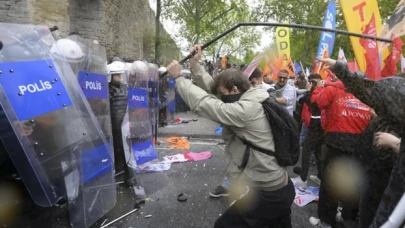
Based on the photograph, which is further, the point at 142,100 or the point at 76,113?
the point at 142,100

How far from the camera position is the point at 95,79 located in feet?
10.9

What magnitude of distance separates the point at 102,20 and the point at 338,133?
399 inches

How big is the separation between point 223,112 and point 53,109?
1.20 m

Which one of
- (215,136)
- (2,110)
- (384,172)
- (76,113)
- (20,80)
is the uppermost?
(20,80)

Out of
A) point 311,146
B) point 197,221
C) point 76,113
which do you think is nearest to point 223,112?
point 76,113

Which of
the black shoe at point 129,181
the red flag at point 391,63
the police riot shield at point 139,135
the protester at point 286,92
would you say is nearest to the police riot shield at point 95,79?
the police riot shield at point 139,135

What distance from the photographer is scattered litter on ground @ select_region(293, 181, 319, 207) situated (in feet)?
13.0

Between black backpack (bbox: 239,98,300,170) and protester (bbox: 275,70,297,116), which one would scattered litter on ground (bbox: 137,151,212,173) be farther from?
black backpack (bbox: 239,98,300,170)

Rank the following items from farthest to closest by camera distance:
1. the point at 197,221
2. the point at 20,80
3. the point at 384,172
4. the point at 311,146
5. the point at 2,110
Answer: the point at 311,146, the point at 197,221, the point at 384,172, the point at 20,80, the point at 2,110

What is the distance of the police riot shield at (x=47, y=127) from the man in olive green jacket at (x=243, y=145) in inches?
33.9

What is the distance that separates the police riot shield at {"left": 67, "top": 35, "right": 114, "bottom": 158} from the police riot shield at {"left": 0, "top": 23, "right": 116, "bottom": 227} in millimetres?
805

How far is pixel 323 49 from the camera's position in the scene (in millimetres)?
5551

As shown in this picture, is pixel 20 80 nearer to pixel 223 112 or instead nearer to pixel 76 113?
pixel 76 113

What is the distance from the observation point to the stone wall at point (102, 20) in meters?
6.60
